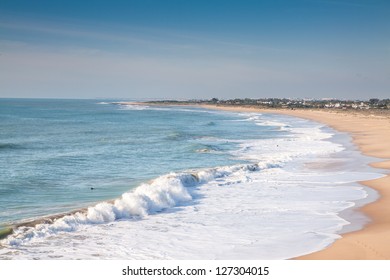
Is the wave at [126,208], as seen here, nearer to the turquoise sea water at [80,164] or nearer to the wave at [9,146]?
the turquoise sea water at [80,164]

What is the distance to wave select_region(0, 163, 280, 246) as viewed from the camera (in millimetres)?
13062

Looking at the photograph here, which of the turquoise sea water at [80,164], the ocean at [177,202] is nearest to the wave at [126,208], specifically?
the ocean at [177,202]

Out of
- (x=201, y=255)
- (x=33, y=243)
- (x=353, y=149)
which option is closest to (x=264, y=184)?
(x=201, y=255)

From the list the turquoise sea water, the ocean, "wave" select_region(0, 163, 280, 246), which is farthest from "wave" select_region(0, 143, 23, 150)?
"wave" select_region(0, 163, 280, 246)

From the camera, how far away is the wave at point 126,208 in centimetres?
1306

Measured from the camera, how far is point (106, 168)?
24984 millimetres

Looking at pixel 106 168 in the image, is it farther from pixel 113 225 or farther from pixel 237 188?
pixel 113 225

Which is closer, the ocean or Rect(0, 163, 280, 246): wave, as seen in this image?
the ocean

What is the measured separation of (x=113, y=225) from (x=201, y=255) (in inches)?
161

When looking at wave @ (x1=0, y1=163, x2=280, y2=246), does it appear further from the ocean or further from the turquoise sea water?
the turquoise sea water

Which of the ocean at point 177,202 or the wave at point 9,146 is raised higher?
the wave at point 9,146

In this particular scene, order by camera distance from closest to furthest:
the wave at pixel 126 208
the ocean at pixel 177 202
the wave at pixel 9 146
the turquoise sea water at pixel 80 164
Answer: the ocean at pixel 177 202, the wave at pixel 126 208, the turquoise sea water at pixel 80 164, the wave at pixel 9 146

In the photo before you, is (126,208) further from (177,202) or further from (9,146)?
(9,146)

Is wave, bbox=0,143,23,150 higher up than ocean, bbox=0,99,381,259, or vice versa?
wave, bbox=0,143,23,150
